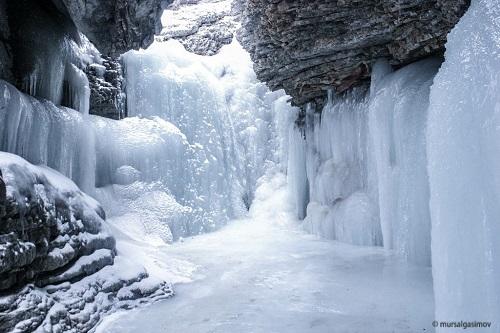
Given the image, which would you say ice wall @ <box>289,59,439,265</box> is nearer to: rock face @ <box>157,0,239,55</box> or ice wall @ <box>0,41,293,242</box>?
ice wall @ <box>0,41,293,242</box>

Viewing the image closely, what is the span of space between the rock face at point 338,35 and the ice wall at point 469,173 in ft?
12.1

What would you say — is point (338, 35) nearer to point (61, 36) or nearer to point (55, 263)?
point (55, 263)

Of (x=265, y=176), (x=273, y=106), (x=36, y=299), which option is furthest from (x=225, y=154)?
(x=36, y=299)

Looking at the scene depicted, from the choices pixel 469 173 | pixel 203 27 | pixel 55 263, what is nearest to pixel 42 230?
pixel 55 263

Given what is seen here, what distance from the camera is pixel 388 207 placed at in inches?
291

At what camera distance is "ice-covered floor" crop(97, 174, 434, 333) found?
4219 millimetres

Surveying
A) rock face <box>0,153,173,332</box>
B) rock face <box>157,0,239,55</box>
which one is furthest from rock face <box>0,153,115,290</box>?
rock face <box>157,0,239,55</box>

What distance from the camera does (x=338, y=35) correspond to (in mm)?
7410

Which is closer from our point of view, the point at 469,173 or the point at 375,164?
the point at 469,173

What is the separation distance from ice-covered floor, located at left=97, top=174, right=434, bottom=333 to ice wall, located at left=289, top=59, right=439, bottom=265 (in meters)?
0.55

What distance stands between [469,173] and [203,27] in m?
17.1

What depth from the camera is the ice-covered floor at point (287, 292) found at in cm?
422

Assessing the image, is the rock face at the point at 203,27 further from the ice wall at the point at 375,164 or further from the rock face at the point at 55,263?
the rock face at the point at 55,263

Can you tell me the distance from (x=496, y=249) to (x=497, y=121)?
0.71m
